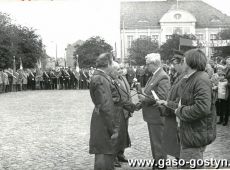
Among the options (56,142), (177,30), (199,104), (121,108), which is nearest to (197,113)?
(199,104)

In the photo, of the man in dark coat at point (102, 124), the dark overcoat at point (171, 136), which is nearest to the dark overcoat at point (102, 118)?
the man in dark coat at point (102, 124)

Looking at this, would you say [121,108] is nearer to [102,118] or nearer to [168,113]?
[168,113]

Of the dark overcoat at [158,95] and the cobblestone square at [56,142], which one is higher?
the dark overcoat at [158,95]

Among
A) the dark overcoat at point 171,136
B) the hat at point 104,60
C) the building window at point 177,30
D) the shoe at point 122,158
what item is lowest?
the shoe at point 122,158

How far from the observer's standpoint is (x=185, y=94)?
3922mm

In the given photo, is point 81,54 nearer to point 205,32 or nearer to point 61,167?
point 205,32

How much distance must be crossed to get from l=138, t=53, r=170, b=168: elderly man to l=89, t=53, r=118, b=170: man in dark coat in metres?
1.06

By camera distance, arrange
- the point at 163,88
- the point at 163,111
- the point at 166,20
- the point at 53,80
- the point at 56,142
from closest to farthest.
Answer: the point at 163,111, the point at 163,88, the point at 56,142, the point at 53,80, the point at 166,20

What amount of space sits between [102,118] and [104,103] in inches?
6.8

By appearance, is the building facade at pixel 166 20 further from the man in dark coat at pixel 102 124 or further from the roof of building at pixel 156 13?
the man in dark coat at pixel 102 124

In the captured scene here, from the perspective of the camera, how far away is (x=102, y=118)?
4.54 m

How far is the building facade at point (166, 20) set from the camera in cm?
6769

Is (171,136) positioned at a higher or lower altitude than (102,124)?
lower

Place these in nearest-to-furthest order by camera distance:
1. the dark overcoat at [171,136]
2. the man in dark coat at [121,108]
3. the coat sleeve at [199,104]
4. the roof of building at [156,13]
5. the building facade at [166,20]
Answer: the coat sleeve at [199,104] < the dark overcoat at [171,136] < the man in dark coat at [121,108] < the roof of building at [156,13] < the building facade at [166,20]
